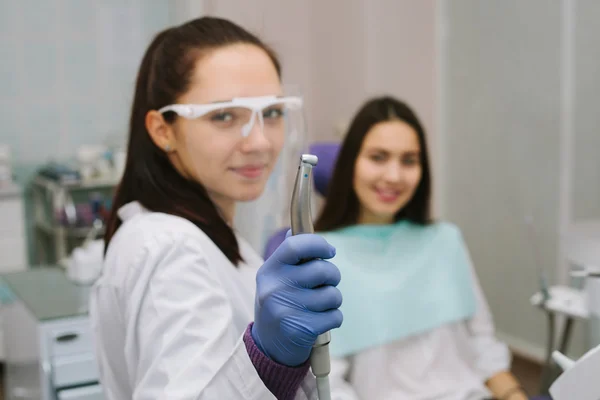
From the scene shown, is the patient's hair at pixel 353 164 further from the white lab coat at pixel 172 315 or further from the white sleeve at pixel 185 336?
the white sleeve at pixel 185 336

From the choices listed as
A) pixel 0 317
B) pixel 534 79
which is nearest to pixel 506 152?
pixel 534 79

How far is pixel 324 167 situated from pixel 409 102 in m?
1.71

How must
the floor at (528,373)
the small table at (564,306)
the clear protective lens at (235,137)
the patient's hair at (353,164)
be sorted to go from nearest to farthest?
the clear protective lens at (235,137), the small table at (564,306), the patient's hair at (353,164), the floor at (528,373)

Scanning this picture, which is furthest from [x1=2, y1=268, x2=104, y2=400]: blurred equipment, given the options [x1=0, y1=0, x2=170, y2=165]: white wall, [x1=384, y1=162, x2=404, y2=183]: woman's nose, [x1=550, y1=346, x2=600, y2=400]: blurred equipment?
[x1=0, y1=0, x2=170, y2=165]: white wall

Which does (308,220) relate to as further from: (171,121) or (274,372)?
(171,121)

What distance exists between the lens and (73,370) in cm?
178

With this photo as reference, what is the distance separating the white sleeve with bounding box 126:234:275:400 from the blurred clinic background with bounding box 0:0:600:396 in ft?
4.43

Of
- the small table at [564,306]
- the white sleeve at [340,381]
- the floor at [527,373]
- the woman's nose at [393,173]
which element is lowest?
the floor at [527,373]

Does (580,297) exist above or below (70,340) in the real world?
above

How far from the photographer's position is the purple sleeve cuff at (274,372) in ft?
2.53

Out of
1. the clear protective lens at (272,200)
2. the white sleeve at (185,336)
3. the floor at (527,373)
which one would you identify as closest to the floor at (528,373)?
the floor at (527,373)

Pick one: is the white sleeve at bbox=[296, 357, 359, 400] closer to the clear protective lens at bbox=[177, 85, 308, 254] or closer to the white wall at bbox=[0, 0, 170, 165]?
the clear protective lens at bbox=[177, 85, 308, 254]

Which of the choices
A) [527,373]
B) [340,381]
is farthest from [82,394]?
[527,373]

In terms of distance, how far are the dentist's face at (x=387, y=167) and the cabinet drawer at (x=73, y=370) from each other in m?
0.84
